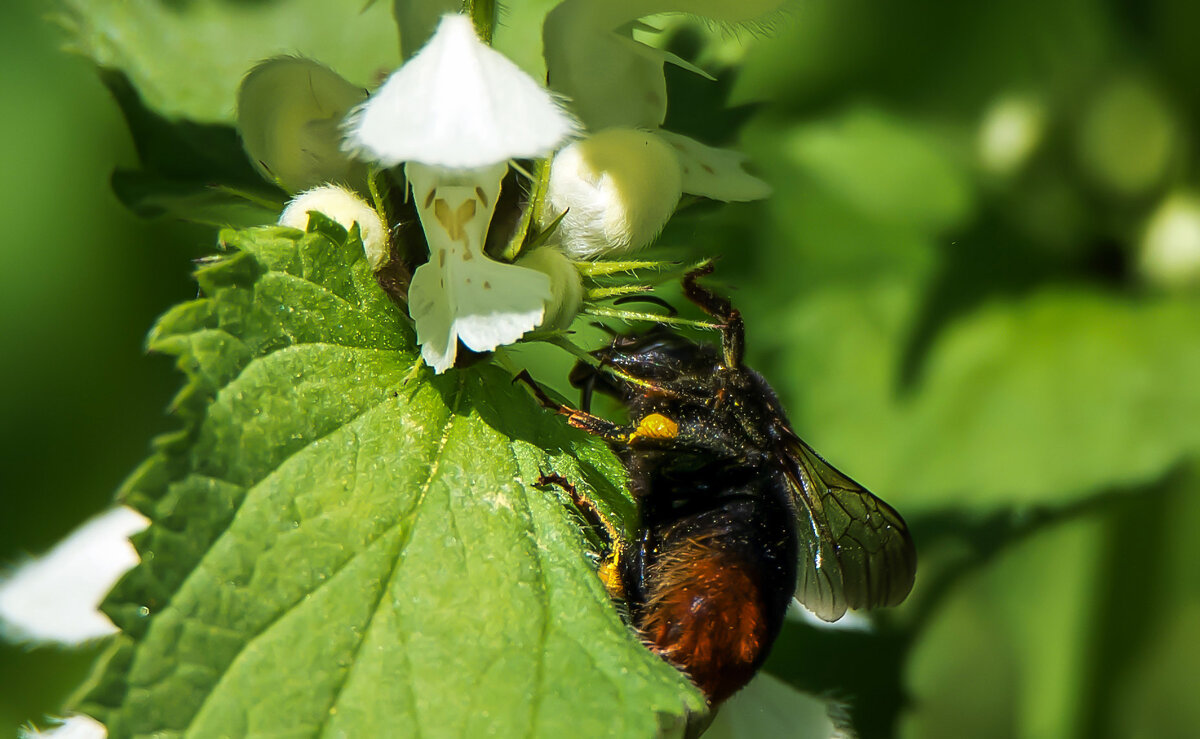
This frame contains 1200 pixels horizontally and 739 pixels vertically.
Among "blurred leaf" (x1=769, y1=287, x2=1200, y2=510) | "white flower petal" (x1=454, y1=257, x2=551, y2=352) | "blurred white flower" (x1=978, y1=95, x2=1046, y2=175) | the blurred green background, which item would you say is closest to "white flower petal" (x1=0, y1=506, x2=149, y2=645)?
the blurred green background

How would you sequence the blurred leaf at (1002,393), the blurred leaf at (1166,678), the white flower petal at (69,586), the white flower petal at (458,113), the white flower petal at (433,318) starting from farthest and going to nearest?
the blurred leaf at (1166,678) → the blurred leaf at (1002,393) → the white flower petal at (69,586) → the white flower petal at (433,318) → the white flower petal at (458,113)

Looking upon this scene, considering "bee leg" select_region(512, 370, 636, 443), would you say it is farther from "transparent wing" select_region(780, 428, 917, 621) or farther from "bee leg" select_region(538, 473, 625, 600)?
"transparent wing" select_region(780, 428, 917, 621)

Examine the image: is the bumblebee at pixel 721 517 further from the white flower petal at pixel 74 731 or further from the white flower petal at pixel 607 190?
the white flower petal at pixel 74 731

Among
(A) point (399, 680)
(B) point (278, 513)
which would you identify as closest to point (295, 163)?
(B) point (278, 513)

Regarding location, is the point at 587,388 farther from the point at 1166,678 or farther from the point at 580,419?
the point at 1166,678

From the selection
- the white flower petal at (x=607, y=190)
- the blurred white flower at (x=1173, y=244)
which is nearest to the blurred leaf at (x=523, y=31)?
the white flower petal at (x=607, y=190)

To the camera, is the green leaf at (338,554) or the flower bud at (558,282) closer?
the green leaf at (338,554)

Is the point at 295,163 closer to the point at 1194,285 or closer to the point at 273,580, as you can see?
the point at 273,580
